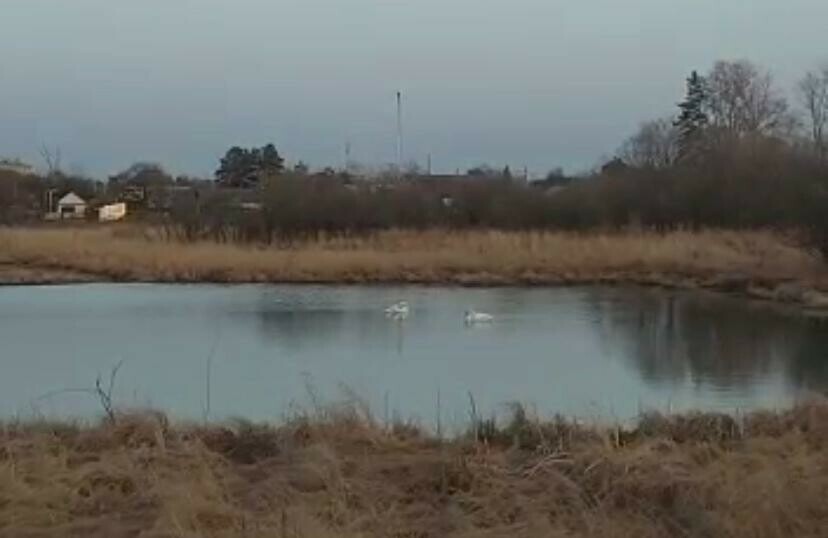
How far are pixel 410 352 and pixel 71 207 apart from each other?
124 feet

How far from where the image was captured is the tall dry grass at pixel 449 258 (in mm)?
24609

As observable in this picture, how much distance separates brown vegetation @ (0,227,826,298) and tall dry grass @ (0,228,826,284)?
21 millimetres

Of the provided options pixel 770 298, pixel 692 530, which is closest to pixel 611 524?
pixel 692 530

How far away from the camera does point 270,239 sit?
96.1 ft

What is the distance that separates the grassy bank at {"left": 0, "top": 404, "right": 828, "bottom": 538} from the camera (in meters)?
3.89

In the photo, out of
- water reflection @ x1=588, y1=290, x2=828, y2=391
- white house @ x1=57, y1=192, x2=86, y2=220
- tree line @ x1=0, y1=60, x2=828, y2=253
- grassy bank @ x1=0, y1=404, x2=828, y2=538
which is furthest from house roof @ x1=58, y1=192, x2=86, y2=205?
grassy bank @ x1=0, y1=404, x2=828, y2=538

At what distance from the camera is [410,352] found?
13398 mm

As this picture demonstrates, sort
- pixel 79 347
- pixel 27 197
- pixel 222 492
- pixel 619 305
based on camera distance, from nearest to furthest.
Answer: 1. pixel 222 492
2. pixel 79 347
3. pixel 619 305
4. pixel 27 197

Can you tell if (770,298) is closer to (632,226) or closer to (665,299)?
(665,299)

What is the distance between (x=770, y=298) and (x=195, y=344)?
1053 cm

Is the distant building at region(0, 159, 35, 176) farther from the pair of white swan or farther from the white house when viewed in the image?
the pair of white swan

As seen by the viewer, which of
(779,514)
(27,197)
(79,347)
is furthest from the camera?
(27,197)

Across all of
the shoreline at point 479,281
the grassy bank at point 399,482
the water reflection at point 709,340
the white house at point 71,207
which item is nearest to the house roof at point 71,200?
the white house at point 71,207

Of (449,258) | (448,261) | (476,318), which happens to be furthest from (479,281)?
(476,318)
